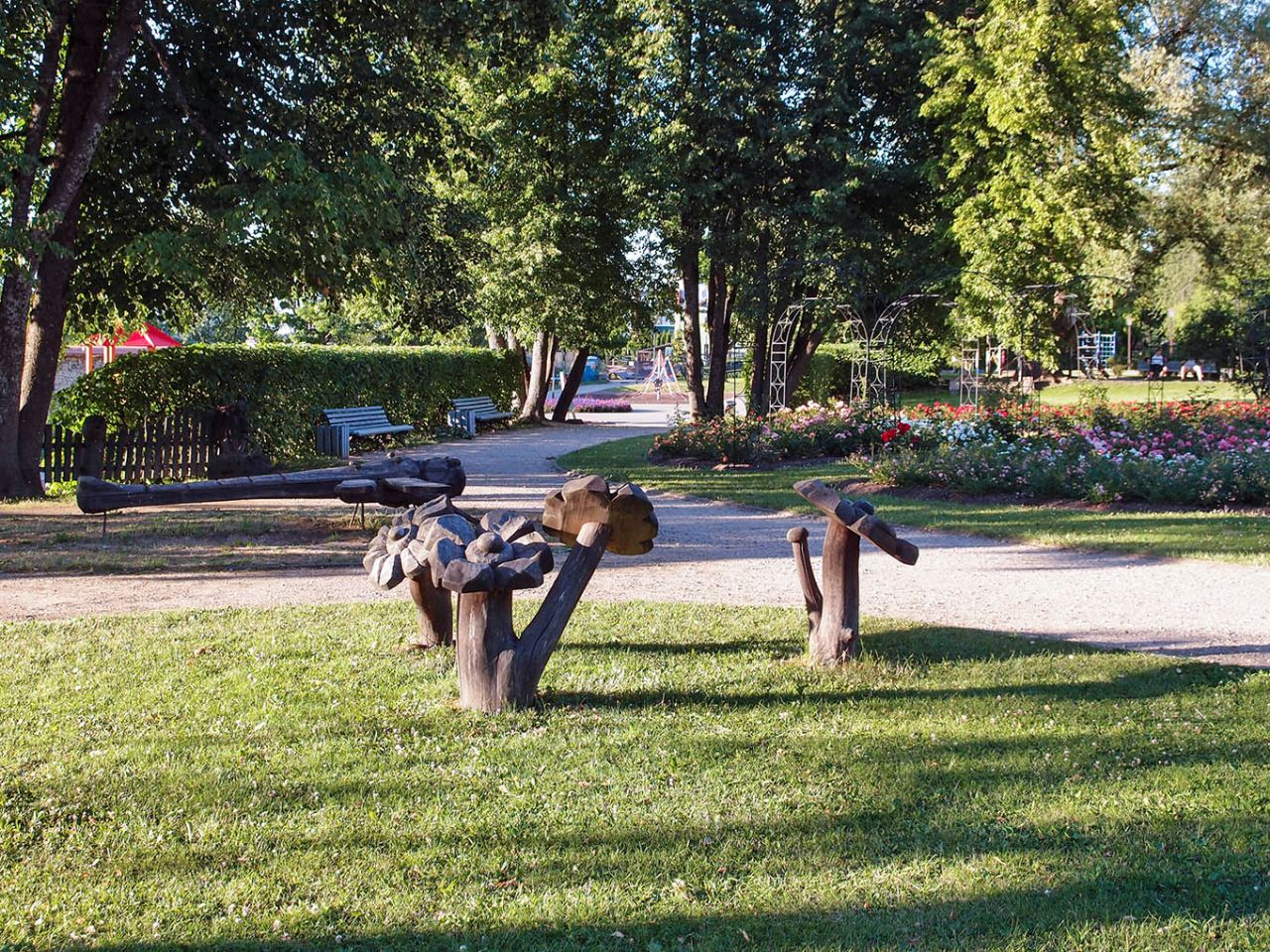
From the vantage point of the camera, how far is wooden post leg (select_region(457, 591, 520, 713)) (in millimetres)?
4988

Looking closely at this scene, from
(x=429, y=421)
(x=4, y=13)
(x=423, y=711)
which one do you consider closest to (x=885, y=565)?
(x=423, y=711)

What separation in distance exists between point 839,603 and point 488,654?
1990mm

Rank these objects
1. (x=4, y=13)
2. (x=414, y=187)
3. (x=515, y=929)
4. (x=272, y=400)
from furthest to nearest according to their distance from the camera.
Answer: (x=272, y=400), (x=414, y=187), (x=4, y=13), (x=515, y=929)

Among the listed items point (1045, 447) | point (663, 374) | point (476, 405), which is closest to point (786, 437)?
point (1045, 447)

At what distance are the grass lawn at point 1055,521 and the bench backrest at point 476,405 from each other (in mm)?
11209

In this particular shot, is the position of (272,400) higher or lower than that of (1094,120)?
lower

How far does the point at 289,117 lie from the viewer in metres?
13.0

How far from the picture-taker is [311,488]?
10.2m

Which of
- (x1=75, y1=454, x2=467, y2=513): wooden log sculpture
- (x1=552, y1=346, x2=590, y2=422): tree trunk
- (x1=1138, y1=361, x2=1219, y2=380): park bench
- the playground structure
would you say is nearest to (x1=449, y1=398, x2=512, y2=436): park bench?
(x1=552, y1=346, x2=590, y2=422): tree trunk

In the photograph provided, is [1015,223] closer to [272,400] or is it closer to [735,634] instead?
[272,400]

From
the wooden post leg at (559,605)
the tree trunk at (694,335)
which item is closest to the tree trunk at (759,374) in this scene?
the tree trunk at (694,335)

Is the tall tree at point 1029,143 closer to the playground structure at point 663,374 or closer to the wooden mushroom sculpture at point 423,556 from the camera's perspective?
the wooden mushroom sculpture at point 423,556

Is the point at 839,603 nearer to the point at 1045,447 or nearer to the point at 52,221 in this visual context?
the point at 1045,447

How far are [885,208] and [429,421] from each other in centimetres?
1103
